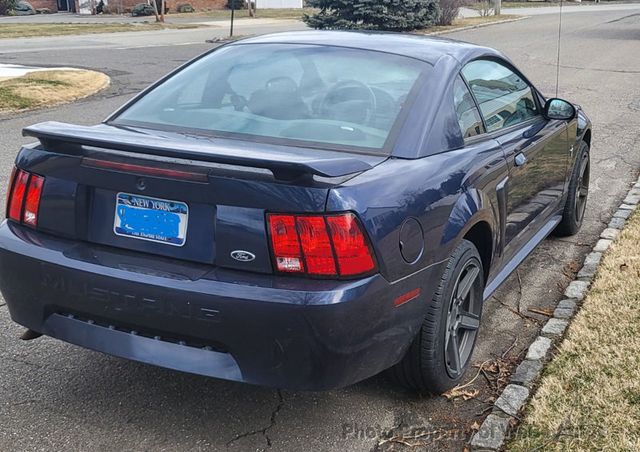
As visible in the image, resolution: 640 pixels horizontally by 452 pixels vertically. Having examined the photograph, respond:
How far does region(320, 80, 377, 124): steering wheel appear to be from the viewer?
10.8ft

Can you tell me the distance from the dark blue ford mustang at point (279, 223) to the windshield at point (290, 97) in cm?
1

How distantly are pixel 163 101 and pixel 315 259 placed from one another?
1506 millimetres

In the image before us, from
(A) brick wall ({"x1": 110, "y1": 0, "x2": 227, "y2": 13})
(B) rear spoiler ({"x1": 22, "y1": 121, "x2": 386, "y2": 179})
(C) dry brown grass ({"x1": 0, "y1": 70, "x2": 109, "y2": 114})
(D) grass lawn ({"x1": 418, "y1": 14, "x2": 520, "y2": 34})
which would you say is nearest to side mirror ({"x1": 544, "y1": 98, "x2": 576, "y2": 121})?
(B) rear spoiler ({"x1": 22, "y1": 121, "x2": 386, "y2": 179})

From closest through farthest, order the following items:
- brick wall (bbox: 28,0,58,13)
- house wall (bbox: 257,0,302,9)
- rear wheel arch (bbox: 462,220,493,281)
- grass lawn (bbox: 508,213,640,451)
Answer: grass lawn (bbox: 508,213,640,451)
rear wheel arch (bbox: 462,220,493,281)
house wall (bbox: 257,0,302,9)
brick wall (bbox: 28,0,58,13)

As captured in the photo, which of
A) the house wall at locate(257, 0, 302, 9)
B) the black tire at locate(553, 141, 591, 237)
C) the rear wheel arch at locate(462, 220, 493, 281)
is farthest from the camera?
the house wall at locate(257, 0, 302, 9)

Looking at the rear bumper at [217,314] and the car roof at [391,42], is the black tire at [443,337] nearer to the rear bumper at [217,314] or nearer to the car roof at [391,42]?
the rear bumper at [217,314]

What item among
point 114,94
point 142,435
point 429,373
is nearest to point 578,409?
point 429,373

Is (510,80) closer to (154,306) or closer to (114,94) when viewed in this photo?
(154,306)

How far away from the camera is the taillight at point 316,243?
257 centimetres

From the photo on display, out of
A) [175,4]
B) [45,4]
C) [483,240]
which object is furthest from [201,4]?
[483,240]

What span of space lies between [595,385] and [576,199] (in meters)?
2.43

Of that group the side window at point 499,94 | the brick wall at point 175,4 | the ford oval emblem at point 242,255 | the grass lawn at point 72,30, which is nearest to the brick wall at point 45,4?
the brick wall at point 175,4

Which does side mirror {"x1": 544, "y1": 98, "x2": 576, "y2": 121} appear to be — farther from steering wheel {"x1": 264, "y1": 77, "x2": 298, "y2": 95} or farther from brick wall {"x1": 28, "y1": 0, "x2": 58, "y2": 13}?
brick wall {"x1": 28, "y1": 0, "x2": 58, "y2": 13}

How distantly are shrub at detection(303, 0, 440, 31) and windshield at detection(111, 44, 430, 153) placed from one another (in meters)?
18.4
